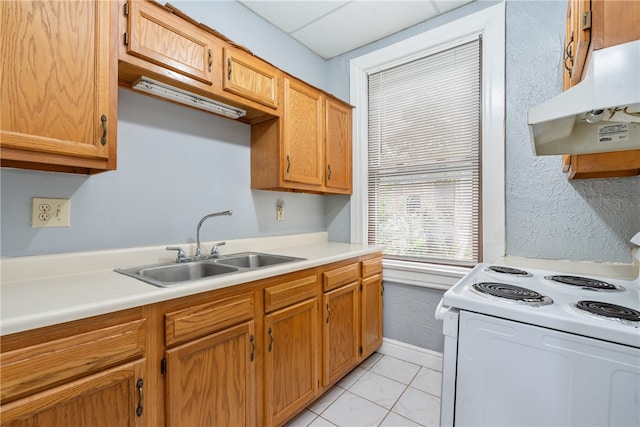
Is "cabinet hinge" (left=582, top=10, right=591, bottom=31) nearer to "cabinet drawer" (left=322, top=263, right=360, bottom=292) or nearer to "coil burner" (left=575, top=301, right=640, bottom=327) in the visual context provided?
"coil burner" (left=575, top=301, right=640, bottom=327)

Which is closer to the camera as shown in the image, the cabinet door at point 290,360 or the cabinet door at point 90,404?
the cabinet door at point 90,404

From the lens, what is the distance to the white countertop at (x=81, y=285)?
798mm

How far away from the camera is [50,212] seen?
49.0 inches

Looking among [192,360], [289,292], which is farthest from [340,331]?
[192,360]

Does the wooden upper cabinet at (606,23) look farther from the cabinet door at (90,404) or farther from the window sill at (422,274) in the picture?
the cabinet door at (90,404)

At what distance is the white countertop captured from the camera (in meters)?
0.80

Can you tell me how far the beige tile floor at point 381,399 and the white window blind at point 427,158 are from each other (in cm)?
86

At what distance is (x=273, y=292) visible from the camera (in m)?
1.41

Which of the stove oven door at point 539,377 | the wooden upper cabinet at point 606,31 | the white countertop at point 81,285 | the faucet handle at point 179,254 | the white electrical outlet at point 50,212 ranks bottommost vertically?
the stove oven door at point 539,377

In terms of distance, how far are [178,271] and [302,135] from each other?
1210mm

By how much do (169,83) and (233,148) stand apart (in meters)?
0.62

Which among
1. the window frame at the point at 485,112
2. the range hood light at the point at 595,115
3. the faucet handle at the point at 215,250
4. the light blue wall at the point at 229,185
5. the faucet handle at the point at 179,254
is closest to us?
the range hood light at the point at 595,115

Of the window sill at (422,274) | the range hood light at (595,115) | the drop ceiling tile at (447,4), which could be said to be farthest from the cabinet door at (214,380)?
the drop ceiling tile at (447,4)

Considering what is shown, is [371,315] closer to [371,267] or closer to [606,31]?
[371,267]
